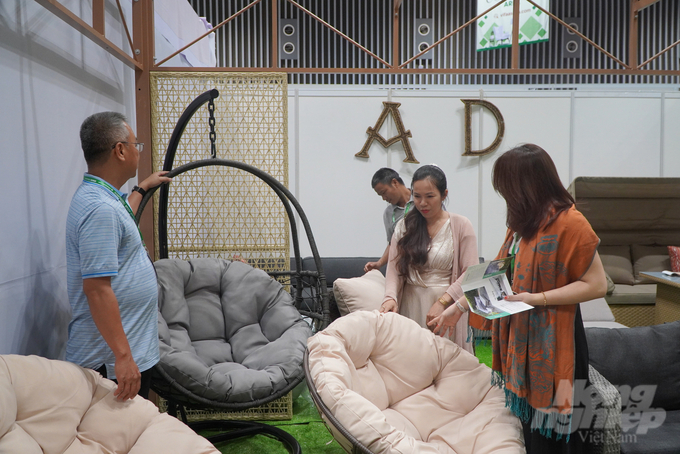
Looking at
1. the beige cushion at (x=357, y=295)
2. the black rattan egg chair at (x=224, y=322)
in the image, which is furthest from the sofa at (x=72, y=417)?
the beige cushion at (x=357, y=295)

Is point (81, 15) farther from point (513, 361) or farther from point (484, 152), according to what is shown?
point (484, 152)

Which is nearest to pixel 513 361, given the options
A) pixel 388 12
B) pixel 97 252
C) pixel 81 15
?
pixel 97 252

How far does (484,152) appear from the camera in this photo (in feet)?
16.1

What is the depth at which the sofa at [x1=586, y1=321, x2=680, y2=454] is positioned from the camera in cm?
229

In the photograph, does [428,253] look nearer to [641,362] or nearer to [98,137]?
[641,362]

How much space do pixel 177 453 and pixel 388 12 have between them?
A: 6.87 meters

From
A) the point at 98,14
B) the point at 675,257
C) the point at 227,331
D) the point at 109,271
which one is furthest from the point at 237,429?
the point at 675,257

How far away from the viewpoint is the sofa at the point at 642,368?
229cm

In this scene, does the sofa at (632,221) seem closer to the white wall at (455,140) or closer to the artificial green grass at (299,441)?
the white wall at (455,140)

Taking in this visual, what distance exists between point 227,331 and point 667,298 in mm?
3420

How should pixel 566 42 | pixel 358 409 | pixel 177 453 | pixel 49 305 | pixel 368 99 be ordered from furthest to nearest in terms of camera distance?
Answer: pixel 566 42, pixel 368 99, pixel 49 305, pixel 358 409, pixel 177 453

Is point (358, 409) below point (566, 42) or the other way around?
below

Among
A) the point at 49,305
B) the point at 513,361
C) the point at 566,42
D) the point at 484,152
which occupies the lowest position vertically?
the point at 513,361

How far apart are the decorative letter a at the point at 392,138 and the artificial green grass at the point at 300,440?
2.58m
